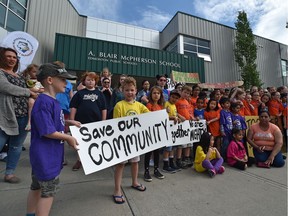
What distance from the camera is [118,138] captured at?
2.20 meters

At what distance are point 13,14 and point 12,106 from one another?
331 inches

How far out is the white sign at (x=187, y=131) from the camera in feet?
10.6

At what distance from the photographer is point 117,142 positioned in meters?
2.17

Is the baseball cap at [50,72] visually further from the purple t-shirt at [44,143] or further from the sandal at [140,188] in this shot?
the sandal at [140,188]

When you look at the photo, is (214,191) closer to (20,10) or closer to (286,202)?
(286,202)

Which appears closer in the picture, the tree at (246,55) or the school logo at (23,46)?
the school logo at (23,46)

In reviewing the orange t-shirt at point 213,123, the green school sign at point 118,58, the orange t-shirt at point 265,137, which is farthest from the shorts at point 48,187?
the green school sign at point 118,58

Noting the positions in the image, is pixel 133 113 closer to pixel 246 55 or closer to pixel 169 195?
pixel 169 195

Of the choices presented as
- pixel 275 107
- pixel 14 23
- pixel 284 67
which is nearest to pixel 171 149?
pixel 275 107

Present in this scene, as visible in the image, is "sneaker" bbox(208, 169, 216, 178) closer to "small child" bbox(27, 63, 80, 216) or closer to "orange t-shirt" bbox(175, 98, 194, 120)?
"orange t-shirt" bbox(175, 98, 194, 120)

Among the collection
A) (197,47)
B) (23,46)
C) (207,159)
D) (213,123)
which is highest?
(197,47)

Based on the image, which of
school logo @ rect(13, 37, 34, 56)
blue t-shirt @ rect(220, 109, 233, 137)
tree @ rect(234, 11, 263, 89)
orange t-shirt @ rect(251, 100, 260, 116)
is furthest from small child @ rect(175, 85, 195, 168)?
tree @ rect(234, 11, 263, 89)

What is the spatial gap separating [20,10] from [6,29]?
1654 millimetres

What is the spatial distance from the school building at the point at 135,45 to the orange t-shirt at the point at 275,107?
7.64 m
